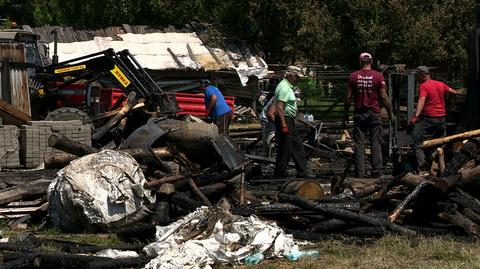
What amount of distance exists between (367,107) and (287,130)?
1255mm

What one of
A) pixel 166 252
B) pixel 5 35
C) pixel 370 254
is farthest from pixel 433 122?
A: pixel 5 35

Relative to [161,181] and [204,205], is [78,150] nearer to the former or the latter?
[161,181]

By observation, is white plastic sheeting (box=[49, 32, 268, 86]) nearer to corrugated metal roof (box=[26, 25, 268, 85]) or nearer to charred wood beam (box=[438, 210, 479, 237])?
corrugated metal roof (box=[26, 25, 268, 85])

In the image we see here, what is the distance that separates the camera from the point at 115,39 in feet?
108

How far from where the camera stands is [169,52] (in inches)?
1268

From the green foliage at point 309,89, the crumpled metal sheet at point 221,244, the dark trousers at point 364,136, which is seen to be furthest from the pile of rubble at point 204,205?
the green foliage at point 309,89

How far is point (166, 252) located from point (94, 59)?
14017 millimetres

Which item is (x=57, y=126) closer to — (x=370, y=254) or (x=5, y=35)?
(x=5, y=35)

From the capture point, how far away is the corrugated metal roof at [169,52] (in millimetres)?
→ 31406

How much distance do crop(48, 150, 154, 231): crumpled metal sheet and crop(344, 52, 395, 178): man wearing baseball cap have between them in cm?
399

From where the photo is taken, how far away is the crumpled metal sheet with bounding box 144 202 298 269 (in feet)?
23.1

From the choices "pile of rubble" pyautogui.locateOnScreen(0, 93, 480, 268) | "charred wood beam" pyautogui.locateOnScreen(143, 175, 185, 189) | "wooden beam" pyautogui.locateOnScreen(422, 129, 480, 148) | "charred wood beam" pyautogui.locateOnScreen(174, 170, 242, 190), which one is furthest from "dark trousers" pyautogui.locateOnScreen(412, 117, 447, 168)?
"charred wood beam" pyautogui.locateOnScreen(143, 175, 185, 189)

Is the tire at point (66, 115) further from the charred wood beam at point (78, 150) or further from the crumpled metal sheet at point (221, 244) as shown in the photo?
the crumpled metal sheet at point (221, 244)

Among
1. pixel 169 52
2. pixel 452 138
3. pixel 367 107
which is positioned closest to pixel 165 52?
pixel 169 52
